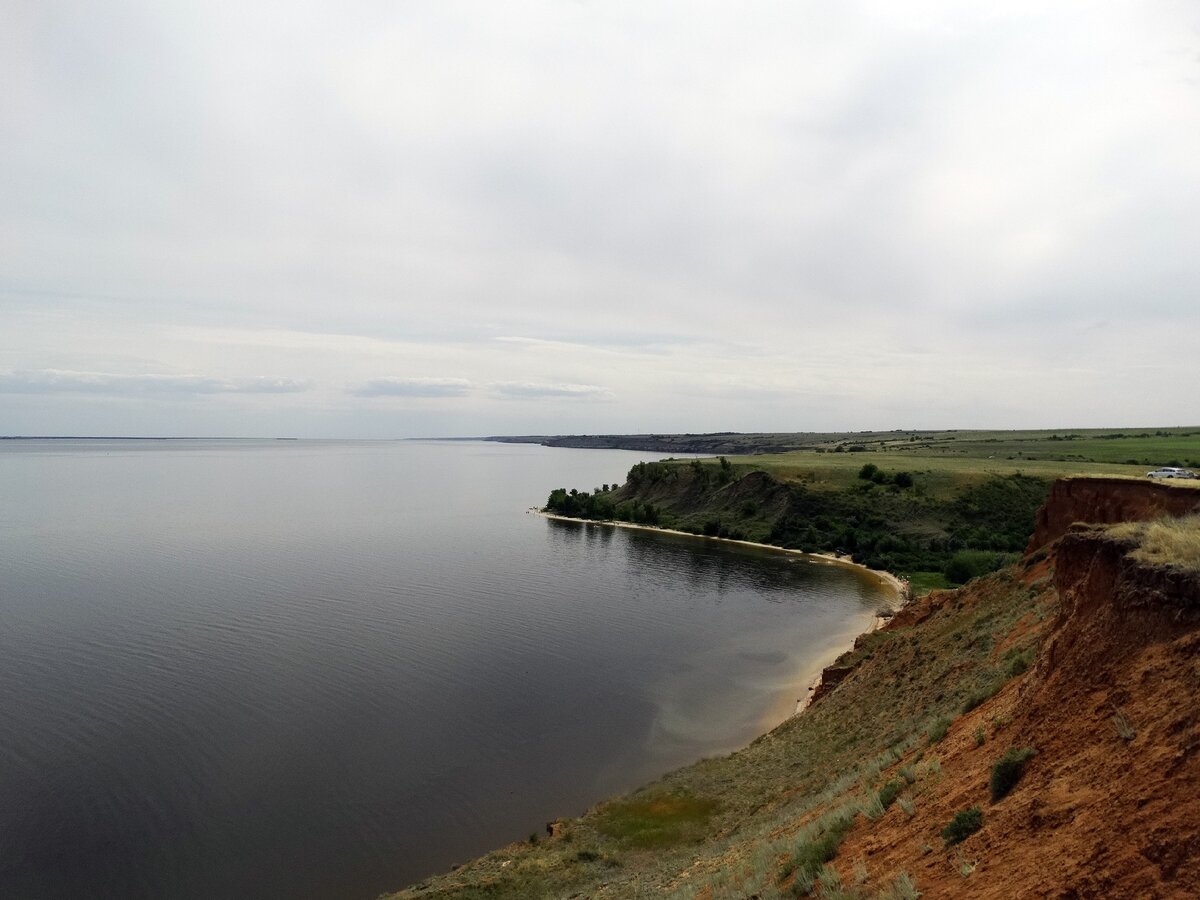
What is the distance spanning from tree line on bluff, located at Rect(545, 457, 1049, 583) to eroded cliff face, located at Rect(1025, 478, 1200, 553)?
979 inches

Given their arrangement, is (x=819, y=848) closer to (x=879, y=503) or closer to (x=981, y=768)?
(x=981, y=768)

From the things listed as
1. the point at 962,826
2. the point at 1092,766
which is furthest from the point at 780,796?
the point at 1092,766

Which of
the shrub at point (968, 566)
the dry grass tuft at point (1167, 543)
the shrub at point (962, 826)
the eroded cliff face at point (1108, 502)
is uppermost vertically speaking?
the dry grass tuft at point (1167, 543)

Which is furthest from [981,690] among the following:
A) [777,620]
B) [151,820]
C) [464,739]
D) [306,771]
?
[777,620]

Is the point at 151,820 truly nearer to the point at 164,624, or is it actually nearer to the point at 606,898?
the point at 606,898

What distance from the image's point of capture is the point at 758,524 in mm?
92812

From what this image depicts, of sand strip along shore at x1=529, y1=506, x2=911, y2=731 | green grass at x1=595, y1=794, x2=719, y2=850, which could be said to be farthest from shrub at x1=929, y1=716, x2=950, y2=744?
sand strip along shore at x1=529, y1=506, x2=911, y2=731

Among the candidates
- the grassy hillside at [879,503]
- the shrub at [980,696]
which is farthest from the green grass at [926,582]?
the shrub at [980,696]

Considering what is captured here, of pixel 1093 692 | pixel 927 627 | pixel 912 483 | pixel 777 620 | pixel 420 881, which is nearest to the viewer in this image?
pixel 1093 692

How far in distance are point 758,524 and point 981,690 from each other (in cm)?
7681

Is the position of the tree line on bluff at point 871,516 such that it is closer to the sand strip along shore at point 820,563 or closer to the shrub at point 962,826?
the sand strip along shore at point 820,563

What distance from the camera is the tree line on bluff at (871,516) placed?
71812 millimetres

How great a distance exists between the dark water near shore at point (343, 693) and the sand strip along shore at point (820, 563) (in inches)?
44.4

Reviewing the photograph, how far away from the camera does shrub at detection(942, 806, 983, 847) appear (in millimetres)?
10656
